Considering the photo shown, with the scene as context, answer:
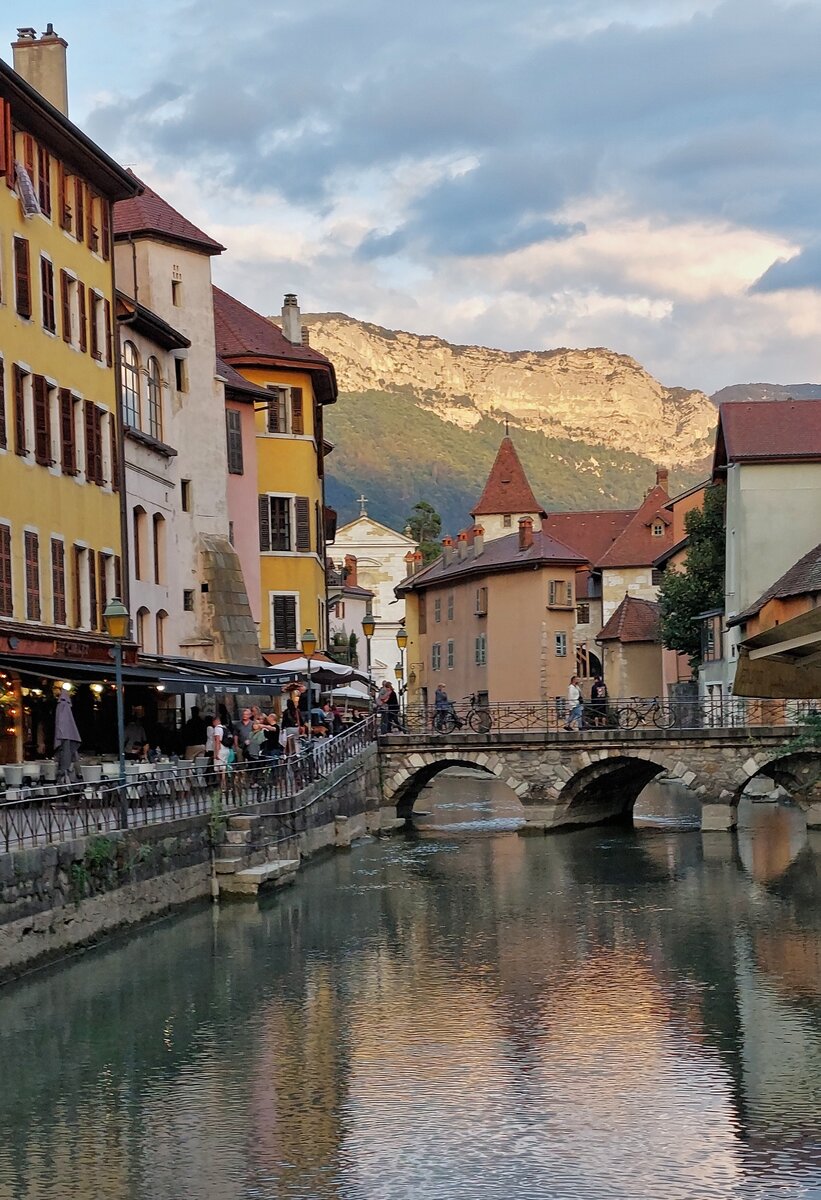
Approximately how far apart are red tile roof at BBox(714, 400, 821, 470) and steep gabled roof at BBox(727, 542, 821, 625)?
3.67 m

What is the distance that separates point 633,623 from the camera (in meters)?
97.6

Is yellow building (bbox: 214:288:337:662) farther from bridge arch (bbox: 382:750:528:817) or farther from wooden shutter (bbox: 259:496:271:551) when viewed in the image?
bridge arch (bbox: 382:750:528:817)

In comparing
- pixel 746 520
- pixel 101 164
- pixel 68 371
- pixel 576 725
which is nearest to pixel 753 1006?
pixel 68 371

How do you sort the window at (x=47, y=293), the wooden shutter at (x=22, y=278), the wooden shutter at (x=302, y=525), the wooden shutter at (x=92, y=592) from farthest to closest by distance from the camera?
the wooden shutter at (x=302, y=525), the wooden shutter at (x=92, y=592), the window at (x=47, y=293), the wooden shutter at (x=22, y=278)

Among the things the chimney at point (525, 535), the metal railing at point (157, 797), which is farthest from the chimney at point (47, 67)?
the chimney at point (525, 535)

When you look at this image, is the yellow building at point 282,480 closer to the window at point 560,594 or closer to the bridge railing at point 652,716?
the bridge railing at point 652,716

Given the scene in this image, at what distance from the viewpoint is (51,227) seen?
38.6m

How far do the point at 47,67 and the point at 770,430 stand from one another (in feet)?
96.9

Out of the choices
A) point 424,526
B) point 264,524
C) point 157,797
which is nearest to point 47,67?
point 264,524

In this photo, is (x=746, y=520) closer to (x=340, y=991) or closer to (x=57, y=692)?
(x=57, y=692)

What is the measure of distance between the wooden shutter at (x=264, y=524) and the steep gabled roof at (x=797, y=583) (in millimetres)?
14499

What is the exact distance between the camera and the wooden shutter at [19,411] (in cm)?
3597

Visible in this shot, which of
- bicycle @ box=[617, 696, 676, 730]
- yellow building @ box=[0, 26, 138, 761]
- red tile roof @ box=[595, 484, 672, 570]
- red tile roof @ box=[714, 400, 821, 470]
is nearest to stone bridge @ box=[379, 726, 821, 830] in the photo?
bicycle @ box=[617, 696, 676, 730]

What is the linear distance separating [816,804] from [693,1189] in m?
36.3
